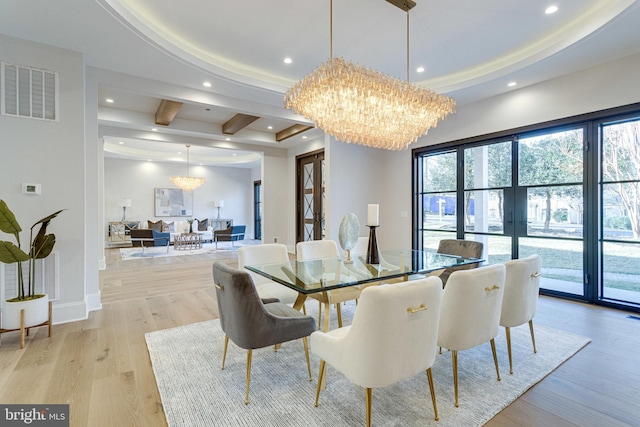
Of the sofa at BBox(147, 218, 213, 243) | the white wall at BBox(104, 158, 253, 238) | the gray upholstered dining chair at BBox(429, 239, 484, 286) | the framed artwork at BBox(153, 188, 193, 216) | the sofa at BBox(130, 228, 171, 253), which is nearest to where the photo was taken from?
the gray upholstered dining chair at BBox(429, 239, 484, 286)

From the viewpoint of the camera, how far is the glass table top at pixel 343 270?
2080 millimetres

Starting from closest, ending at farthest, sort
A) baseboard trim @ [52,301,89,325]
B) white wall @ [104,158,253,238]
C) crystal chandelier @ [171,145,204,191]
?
baseboard trim @ [52,301,89,325]
crystal chandelier @ [171,145,204,191]
white wall @ [104,158,253,238]

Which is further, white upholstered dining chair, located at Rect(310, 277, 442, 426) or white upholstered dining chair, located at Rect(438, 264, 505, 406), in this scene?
white upholstered dining chair, located at Rect(438, 264, 505, 406)

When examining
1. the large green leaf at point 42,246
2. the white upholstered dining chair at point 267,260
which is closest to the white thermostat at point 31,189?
the large green leaf at point 42,246

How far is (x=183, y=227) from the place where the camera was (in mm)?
10430

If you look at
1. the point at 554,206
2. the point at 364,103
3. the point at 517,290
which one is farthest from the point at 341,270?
the point at 554,206

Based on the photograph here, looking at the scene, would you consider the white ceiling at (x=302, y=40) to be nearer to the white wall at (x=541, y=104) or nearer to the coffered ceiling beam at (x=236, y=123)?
the white wall at (x=541, y=104)

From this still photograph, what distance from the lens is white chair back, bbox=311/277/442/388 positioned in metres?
1.41

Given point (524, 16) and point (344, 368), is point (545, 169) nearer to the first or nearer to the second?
point (524, 16)

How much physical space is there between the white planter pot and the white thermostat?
1079 mm

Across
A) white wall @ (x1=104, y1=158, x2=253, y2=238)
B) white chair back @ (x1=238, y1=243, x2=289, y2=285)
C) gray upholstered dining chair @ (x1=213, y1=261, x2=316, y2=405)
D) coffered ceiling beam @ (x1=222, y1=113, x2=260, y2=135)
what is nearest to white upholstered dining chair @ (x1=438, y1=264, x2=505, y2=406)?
gray upholstered dining chair @ (x1=213, y1=261, x2=316, y2=405)

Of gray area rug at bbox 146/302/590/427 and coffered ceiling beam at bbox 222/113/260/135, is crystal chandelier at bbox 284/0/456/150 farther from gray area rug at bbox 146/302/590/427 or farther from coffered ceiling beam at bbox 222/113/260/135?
coffered ceiling beam at bbox 222/113/260/135

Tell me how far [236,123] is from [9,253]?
422 cm

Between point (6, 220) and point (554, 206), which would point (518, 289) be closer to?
point (554, 206)
